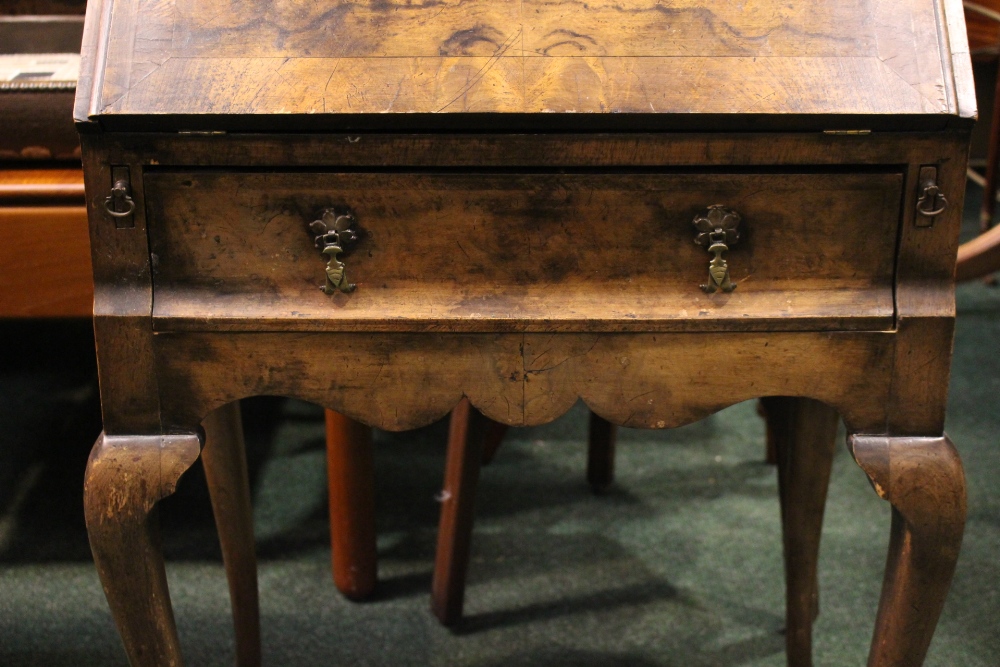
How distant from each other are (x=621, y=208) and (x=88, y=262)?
0.79 metres

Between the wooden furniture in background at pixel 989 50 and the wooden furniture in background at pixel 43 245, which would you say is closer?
the wooden furniture in background at pixel 43 245

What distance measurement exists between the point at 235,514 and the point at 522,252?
1.94 ft

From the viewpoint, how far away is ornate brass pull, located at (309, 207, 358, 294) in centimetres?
94

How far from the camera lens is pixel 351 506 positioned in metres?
1.57

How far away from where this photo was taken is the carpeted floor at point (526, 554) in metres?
1.50

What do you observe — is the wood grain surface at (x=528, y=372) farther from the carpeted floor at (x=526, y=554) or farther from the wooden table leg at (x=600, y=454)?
the wooden table leg at (x=600, y=454)

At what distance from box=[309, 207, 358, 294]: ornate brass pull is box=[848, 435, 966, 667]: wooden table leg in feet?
1.63

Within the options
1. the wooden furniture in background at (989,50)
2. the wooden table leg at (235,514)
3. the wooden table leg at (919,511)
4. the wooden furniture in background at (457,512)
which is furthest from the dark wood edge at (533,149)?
the wooden furniture in background at (989,50)

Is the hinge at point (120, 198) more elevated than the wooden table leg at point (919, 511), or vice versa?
the hinge at point (120, 198)

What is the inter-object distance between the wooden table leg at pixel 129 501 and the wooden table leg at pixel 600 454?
38.6 inches

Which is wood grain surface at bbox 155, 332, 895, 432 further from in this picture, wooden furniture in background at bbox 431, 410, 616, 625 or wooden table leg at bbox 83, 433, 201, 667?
wooden furniture in background at bbox 431, 410, 616, 625

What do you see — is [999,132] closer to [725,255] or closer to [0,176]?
[725,255]

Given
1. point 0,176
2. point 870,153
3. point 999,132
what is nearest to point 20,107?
point 0,176

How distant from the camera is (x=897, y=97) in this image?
0.90m
